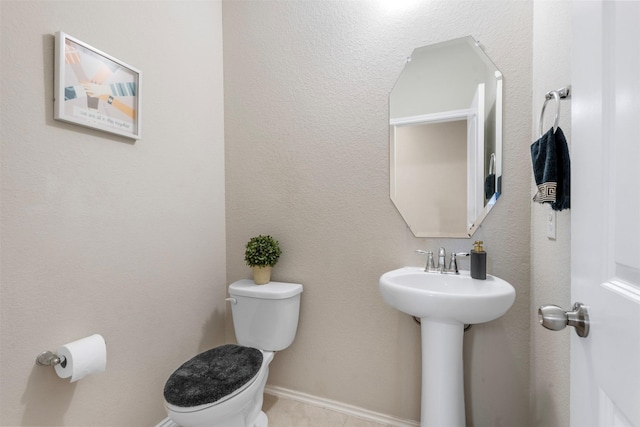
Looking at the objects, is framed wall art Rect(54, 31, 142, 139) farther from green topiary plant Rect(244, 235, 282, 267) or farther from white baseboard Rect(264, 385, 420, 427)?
white baseboard Rect(264, 385, 420, 427)

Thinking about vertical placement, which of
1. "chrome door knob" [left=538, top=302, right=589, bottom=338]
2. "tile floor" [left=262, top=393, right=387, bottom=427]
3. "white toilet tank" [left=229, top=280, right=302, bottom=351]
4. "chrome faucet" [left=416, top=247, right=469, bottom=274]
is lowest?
"tile floor" [left=262, top=393, right=387, bottom=427]

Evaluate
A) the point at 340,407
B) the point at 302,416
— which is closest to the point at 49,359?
the point at 302,416

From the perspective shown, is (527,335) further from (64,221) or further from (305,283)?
(64,221)

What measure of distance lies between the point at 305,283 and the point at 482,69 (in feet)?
4.53

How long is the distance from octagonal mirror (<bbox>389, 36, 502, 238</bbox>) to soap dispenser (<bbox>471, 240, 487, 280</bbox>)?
0.13 meters

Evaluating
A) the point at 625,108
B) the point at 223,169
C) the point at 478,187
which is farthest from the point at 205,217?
the point at 625,108

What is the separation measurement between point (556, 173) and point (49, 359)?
1.69 meters

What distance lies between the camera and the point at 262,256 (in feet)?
5.35

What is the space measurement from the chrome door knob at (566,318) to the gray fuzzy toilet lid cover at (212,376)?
1089 mm

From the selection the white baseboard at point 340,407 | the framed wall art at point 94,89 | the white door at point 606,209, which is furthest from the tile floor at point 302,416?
the framed wall art at point 94,89

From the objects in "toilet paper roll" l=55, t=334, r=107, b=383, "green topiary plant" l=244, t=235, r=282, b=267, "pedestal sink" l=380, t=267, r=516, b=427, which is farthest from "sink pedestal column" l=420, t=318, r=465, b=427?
"toilet paper roll" l=55, t=334, r=107, b=383

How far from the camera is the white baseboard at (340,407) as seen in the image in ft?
4.99

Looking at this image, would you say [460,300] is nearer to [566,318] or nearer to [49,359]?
[566,318]

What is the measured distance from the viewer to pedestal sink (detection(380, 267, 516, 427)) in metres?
1.07
